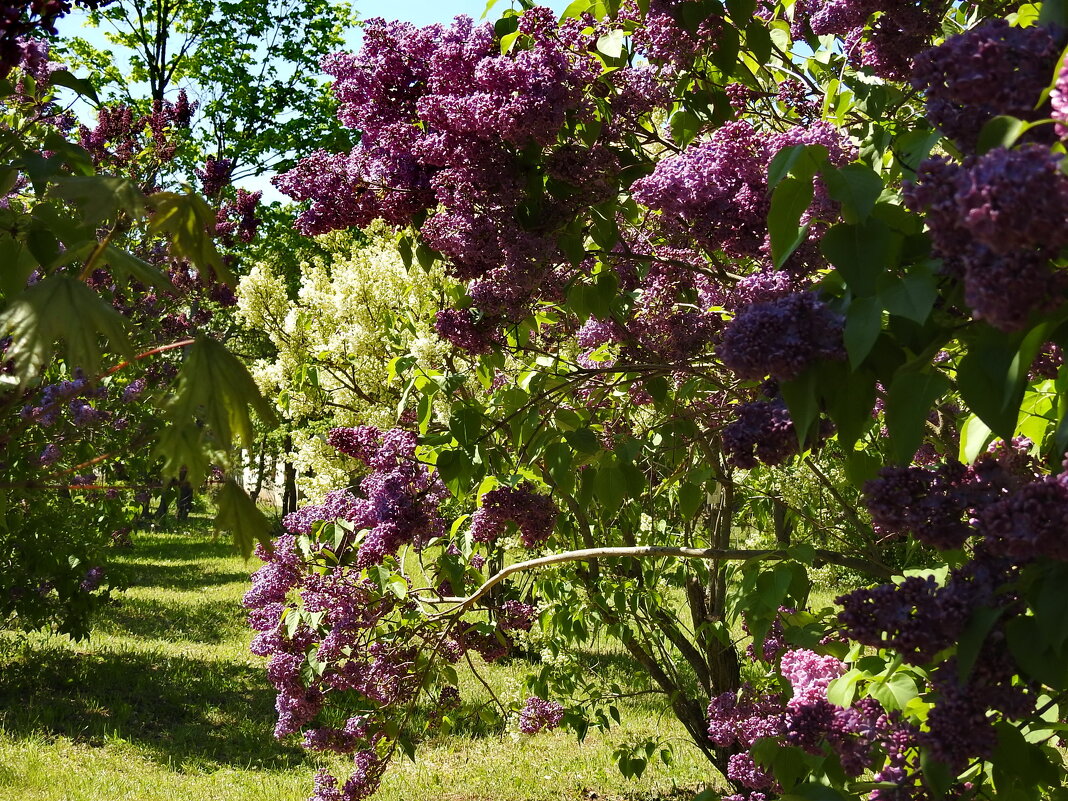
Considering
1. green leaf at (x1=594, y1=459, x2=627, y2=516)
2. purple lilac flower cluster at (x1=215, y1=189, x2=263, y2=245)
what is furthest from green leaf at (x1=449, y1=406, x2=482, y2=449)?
purple lilac flower cluster at (x1=215, y1=189, x2=263, y2=245)

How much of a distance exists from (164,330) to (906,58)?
314 inches

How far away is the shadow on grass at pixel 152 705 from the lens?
23.3 feet

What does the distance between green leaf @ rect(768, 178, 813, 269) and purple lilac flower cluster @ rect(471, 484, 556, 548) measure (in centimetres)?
149

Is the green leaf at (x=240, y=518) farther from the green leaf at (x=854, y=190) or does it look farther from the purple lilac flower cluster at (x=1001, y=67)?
the purple lilac flower cluster at (x=1001, y=67)

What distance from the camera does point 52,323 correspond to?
1.23 m

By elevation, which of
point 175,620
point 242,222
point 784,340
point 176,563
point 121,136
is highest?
point 121,136

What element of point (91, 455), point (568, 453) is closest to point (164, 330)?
point (91, 455)

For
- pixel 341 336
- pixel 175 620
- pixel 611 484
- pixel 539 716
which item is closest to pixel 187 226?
pixel 611 484

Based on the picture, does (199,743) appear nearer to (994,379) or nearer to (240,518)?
(240,518)

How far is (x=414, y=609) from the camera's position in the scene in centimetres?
358

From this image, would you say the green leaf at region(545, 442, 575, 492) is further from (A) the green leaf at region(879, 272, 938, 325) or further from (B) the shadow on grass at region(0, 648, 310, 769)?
(B) the shadow on grass at region(0, 648, 310, 769)

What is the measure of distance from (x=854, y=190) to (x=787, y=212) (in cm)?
13

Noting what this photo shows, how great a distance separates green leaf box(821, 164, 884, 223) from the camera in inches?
49.7

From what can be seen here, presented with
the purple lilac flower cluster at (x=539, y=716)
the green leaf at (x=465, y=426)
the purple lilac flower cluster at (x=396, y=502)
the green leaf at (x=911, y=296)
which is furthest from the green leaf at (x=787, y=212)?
the purple lilac flower cluster at (x=539, y=716)
